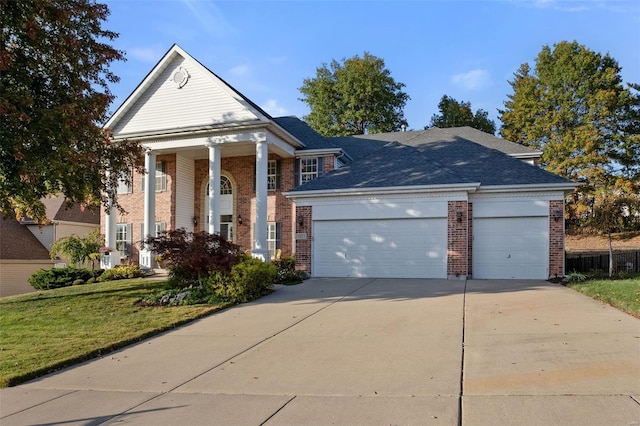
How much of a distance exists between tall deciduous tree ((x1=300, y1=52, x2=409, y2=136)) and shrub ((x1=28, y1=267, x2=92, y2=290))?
24669mm

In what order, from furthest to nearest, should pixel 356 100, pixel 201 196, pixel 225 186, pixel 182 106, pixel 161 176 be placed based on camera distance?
pixel 356 100
pixel 201 196
pixel 225 186
pixel 161 176
pixel 182 106

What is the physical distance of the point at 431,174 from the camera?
15992 millimetres

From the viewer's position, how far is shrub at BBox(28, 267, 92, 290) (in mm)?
17984

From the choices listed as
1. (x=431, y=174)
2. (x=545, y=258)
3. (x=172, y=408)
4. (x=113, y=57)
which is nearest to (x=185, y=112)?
(x=113, y=57)

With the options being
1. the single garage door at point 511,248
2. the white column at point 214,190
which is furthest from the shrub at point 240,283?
the single garage door at point 511,248

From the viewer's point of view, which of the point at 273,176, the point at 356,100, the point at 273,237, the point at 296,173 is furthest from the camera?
the point at 356,100

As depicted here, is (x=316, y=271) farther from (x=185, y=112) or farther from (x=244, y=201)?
(x=185, y=112)

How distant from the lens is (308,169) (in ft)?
68.1

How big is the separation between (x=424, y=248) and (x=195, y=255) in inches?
295

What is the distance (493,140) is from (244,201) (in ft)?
39.8

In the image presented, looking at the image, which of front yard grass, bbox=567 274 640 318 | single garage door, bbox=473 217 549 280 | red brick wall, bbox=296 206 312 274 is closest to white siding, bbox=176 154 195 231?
red brick wall, bbox=296 206 312 274

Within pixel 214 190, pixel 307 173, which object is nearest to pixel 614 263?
pixel 307 173

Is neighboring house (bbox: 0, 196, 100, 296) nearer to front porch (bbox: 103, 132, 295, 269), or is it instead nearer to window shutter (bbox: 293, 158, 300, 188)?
front porch (bbox: 103, 132, 295, 269)

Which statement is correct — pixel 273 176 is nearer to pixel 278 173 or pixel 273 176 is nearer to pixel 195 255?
pixel 278 173
